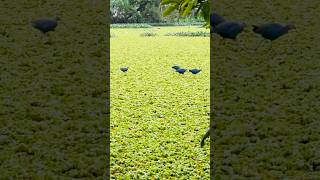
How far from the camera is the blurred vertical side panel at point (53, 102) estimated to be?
8.97 ft

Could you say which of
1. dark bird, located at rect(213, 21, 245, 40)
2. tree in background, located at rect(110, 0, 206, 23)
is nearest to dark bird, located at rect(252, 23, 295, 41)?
dark bird, located at rect(213, 21, 245, 40)

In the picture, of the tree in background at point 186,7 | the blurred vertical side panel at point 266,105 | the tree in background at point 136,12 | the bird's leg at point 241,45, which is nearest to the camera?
the tree in background at point 186,7

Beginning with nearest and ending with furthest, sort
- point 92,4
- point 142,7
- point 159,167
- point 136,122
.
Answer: point 159,167, point 136,122, point 92,4, point 142,7

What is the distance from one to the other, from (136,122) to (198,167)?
98 centimetres

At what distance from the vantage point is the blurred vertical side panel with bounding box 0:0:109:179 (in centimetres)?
273

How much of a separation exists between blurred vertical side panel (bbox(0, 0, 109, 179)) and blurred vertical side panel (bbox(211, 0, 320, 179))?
0.71m

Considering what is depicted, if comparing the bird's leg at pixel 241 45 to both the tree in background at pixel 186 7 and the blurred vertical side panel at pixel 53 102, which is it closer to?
the blurred vertical side panel at pixel 53 102

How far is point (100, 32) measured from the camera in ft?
26.9

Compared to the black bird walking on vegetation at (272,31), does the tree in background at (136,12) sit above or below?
above

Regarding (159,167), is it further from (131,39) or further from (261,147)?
(131,39)

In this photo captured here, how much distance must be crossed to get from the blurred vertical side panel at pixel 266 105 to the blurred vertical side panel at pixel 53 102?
706 mm

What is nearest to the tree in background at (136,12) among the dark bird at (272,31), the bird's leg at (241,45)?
the bird's leg at (241,45)

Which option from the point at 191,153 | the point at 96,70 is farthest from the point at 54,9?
the point at 191,153

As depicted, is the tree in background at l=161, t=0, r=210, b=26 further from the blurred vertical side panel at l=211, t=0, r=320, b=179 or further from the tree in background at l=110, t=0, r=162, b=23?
the tree in background at l=110, t=0, r=162, b=23
